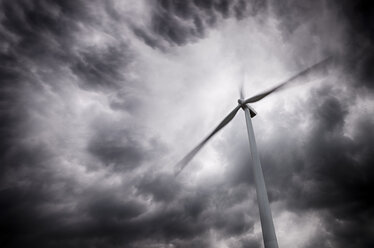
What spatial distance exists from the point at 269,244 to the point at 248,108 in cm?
2512

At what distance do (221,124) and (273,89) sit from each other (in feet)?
40.8

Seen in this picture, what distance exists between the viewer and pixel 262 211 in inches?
1041

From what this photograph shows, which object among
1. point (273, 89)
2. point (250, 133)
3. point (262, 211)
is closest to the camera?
point (262, 211)

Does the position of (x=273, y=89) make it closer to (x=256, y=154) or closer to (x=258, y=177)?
(x=256, y=154)

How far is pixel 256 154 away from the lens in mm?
31781

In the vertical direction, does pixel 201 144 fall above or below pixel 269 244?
above

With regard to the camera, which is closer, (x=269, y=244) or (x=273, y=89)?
(x=269, y=244)

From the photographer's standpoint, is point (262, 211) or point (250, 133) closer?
point (262, 211)

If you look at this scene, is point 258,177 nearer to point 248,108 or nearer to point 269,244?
point 269,244

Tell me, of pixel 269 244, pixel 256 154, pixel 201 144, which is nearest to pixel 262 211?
pixel 269 244

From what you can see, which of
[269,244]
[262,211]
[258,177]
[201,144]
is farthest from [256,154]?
[201,144]

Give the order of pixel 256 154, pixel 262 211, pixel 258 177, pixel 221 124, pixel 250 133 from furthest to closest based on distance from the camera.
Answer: pixel 221 124, pixel 250 133, pixel 256 154, pixel 258 177, pixel 262 211

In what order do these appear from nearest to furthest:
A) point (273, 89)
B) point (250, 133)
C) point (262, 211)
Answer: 1. point (262, 211)
2. point (250, 133)
3. point (273, 89)

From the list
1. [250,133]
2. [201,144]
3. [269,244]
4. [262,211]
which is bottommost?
[269,244]
